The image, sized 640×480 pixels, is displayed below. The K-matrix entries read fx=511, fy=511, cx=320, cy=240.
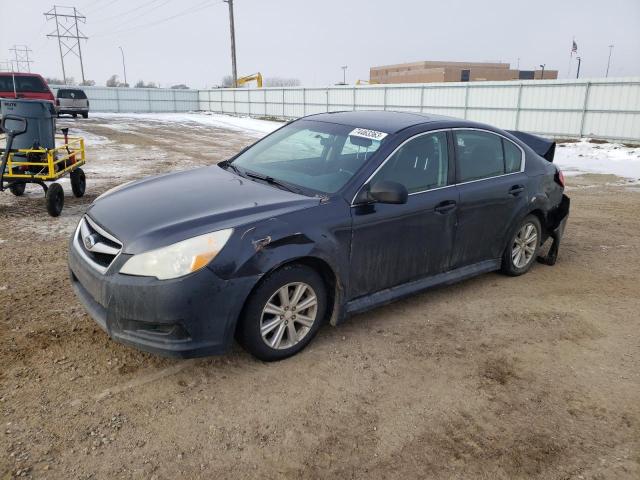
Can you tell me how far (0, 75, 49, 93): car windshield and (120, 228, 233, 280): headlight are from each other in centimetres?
1777

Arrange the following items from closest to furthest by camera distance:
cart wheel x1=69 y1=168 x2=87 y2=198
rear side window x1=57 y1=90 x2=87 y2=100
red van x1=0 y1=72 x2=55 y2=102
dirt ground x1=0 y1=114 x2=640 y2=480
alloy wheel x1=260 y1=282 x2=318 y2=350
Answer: dirt ground x1=0 y1=114 x2=640 y2=480
alloy wheel x1=260 y1=282 x2=318 y2=350
cart wheel x1=69 y1=168 x2=87 y2=198
red van x1=0 y1=72 x2=55 y2=102
rear side window x1=57 y1=90 x2=87 y2=100

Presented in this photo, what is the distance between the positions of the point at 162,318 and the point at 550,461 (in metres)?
2.22

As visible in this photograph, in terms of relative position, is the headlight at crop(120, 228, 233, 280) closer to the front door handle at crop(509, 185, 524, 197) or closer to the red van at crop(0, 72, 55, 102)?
the front door handle at crop(509, 185, 524, 197)

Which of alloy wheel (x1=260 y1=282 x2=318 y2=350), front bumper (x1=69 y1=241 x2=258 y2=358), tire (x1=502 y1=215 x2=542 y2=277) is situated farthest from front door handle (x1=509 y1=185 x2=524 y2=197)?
front bumper (x1=69 y1=241 x2=258 y2=358)

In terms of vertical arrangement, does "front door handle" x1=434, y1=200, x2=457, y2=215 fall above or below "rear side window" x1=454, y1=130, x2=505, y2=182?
below

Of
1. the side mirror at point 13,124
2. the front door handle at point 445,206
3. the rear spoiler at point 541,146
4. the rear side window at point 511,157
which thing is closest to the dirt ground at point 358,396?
the front door handle at point 445,206

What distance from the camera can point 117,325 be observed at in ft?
9.96

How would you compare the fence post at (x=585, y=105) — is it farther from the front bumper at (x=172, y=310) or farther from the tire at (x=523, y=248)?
the front bumper at (x=172, y=310)

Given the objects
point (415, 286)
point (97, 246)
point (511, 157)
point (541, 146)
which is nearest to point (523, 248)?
point (511, 157)

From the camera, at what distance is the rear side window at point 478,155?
174 inches

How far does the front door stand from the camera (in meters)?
3.71

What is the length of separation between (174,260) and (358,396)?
1.38 metres

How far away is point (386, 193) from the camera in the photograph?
3.53 meters

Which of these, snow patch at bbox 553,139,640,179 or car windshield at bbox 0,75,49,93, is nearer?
snow patch at bbox 553,139,640,179
